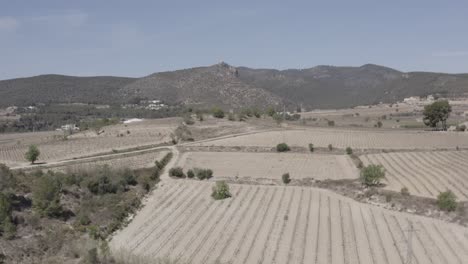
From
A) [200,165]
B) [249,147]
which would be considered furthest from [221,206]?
[249,147]

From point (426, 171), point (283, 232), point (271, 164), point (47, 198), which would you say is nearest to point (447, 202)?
point (283, 232)

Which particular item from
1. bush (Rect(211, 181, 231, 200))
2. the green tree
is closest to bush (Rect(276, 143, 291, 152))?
bush (Rect(211, 181, 231, 200))

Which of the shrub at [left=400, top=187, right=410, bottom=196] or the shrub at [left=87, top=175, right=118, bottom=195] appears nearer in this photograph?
the shrub at [left=400, top=187, right=410, bottom=196]

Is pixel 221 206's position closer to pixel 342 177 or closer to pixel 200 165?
pixel 342 177

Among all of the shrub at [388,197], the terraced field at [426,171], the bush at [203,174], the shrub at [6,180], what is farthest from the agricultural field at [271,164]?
the shrub at [6,180]

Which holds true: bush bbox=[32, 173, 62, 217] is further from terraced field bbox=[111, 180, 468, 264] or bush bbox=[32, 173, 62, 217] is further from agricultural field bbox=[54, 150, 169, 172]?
agricultural field bbox=[54, 150, 169, 172]

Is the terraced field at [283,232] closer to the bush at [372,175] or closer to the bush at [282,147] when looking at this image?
the bush at [372,175]
